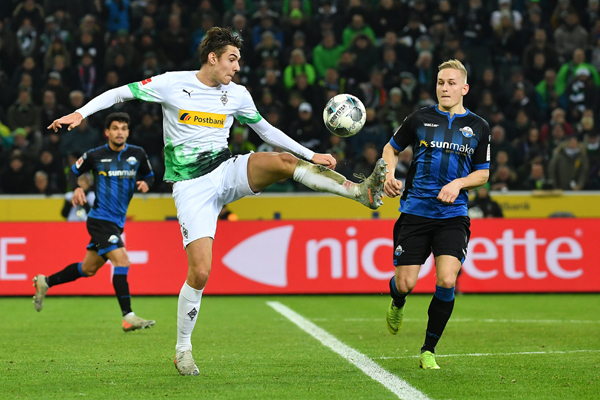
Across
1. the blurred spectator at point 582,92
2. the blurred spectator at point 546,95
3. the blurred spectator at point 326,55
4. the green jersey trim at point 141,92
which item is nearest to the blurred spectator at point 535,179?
the blurred spectator at point 546,95

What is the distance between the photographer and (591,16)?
1888 centimetres

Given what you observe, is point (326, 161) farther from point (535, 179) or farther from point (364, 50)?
point (364, 50)

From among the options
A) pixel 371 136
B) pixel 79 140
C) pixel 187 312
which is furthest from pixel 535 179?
pixel 187 312

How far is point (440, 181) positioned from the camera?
6.09m

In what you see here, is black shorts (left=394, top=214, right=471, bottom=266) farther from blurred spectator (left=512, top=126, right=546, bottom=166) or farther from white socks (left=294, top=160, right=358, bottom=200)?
blurred spectator (left=512, top=126, right=546, bottom=166)

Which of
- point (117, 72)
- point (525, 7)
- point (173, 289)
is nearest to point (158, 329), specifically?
point (173, 289)

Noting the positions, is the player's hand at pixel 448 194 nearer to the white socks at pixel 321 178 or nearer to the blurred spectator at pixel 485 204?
the white socks at pixel 321 178

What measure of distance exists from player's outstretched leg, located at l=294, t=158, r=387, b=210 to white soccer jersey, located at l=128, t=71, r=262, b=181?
0.82 metres

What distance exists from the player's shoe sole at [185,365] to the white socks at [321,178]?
1.54 m

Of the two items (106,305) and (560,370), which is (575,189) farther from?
(560,370)

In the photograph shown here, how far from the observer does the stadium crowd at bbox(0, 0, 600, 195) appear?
1570 centimetres

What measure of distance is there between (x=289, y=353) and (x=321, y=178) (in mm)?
1960

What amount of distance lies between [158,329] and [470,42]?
12207 millimetres

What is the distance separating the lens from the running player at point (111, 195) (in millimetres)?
8961
